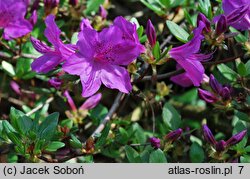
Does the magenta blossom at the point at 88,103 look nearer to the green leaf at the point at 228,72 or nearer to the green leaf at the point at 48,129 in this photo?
the green leaf at the point at 48,129

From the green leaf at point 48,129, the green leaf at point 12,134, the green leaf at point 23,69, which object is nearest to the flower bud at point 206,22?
the green leaf at point 48,129

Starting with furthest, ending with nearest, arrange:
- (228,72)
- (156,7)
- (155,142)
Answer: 1. (156,7)
2. (228,72)
3. (155,142)

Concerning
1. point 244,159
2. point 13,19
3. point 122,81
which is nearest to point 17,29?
point 13,19

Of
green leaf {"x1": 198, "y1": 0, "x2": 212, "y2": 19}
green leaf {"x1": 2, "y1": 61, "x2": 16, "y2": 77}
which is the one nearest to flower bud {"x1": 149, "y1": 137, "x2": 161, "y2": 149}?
green leaf {"x1": 198, "y1": 0, "x2": 212, "y2": 19}

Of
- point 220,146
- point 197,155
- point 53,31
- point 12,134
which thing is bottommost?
point 197,155

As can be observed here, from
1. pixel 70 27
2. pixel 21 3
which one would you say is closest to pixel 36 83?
pixel 70 27

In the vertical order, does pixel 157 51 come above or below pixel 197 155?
above

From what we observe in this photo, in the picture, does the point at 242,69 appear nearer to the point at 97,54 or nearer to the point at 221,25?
the point at 221,25
